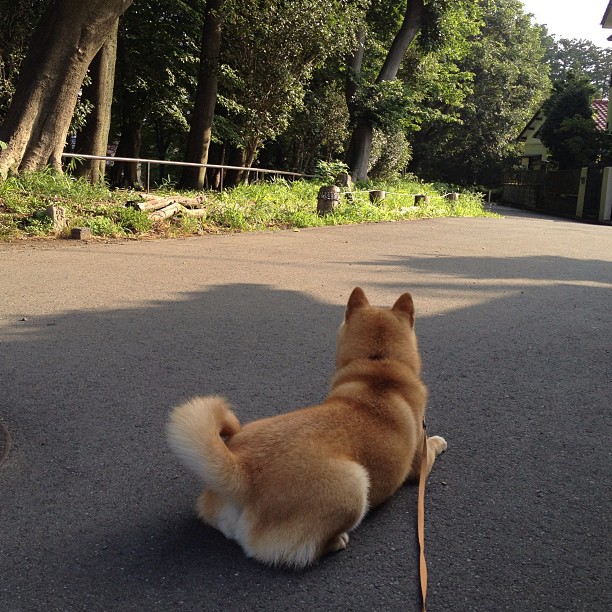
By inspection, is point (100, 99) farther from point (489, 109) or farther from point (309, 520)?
point (489, 109)

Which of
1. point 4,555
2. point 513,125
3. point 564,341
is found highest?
point 513,125

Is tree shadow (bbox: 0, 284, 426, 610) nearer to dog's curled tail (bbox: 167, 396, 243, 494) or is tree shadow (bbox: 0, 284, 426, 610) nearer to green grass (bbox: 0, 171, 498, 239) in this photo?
dog's curled tail (bbox: 167, 396, 243, 494)

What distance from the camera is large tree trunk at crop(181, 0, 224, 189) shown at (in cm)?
1875

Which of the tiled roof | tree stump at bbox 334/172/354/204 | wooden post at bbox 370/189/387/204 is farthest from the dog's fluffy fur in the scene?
the tiled roof

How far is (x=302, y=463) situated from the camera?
8.23 ft

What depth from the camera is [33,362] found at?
491cm

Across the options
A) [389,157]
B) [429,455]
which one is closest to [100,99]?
[429,455]

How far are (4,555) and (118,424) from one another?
1.33 metres

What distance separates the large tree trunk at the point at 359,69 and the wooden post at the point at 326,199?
10.2m

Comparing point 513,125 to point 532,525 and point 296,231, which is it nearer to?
point 296,231

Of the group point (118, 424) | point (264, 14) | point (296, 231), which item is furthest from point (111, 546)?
point (264, 14)

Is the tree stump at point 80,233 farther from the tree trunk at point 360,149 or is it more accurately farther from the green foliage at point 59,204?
the tree trunk at point 360,149

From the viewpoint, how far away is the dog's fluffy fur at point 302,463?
8.06ft

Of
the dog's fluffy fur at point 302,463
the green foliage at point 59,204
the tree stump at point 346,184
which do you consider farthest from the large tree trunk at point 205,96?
the dog's fluffy fur at point 302,463
